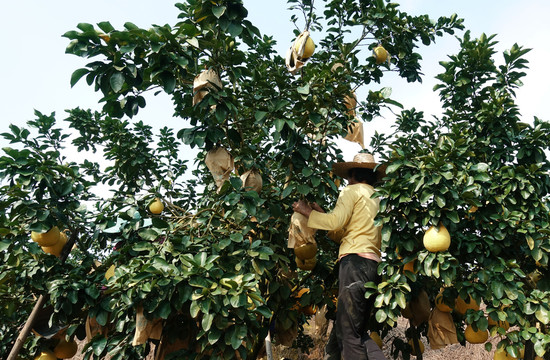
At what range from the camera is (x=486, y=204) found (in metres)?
2.96

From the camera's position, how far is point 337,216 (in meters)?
2.78

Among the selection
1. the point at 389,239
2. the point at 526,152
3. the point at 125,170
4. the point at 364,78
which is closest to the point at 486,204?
the point at 526,152

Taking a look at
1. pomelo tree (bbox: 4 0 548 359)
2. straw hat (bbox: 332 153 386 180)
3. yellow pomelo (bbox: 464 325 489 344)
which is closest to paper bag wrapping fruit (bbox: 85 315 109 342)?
pomelo tree (bbox: 4 0 548 359)

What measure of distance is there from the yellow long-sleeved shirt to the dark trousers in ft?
0.26

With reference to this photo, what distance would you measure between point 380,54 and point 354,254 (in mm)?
1716

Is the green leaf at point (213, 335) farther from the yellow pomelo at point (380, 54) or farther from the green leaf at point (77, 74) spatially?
the yellow pomelo at point (380, 54)

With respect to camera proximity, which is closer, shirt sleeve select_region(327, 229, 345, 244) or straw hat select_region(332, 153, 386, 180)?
shirt sleeve select_region(327, 229, 345, 244)

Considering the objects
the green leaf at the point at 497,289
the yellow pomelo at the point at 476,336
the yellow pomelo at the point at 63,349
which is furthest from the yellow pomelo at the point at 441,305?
the yellow pomelo at the point at 63,349

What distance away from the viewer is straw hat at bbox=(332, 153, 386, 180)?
3.07 meters

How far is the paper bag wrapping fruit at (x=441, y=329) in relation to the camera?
3.02 meters

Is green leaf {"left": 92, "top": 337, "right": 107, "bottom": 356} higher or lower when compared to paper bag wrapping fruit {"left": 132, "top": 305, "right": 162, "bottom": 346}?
lower

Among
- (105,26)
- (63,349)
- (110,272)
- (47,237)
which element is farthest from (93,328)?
(105,26)

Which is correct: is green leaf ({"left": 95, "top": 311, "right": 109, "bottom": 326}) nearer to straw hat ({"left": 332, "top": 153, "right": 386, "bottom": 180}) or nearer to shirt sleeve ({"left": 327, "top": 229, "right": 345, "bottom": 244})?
shirt sleeve ({"left": 327, "top": 229, "right": 345, "bottom": 244})

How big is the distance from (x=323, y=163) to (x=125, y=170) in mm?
2299
